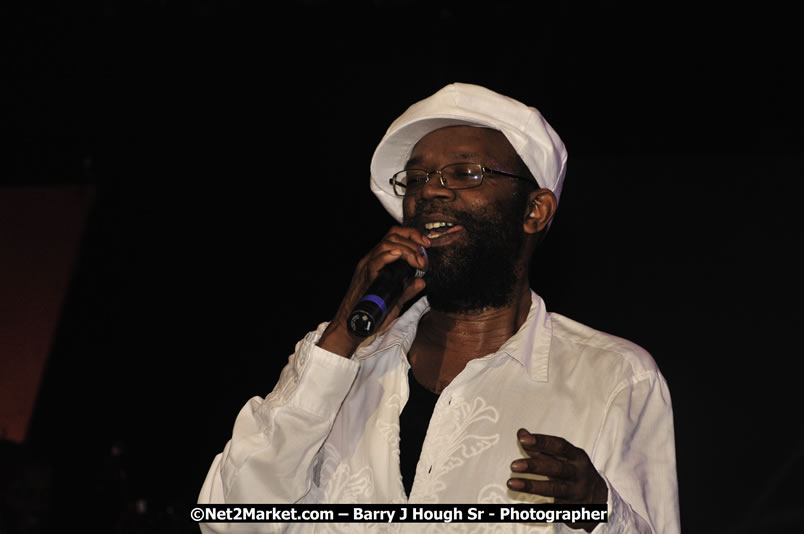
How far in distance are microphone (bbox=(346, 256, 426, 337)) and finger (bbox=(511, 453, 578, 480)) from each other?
41 cm

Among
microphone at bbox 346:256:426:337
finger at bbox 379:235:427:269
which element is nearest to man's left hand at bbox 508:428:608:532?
microphone at bbox 346:256:426:337

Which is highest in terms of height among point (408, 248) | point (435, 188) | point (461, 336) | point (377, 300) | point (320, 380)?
point (435, 188)

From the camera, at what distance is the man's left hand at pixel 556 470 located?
129cm

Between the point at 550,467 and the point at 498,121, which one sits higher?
the point at 498,121

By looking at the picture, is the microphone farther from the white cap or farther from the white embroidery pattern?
the white cap

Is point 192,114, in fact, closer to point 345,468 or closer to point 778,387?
point 345,468

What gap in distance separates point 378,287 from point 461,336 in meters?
0.53

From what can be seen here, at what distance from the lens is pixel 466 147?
2.04 m

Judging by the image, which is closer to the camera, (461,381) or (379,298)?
(379,298)

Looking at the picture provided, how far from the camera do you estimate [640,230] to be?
3297 millimetres

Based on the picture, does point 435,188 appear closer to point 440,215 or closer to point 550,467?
point 440,215

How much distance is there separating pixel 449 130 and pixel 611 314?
1.51 meters

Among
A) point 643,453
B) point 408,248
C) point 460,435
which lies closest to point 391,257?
point 408,248

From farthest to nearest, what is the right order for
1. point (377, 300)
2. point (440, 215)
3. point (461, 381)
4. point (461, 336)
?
point (461, 336), point (440, 215), point (461, 381), point (377, 300)
